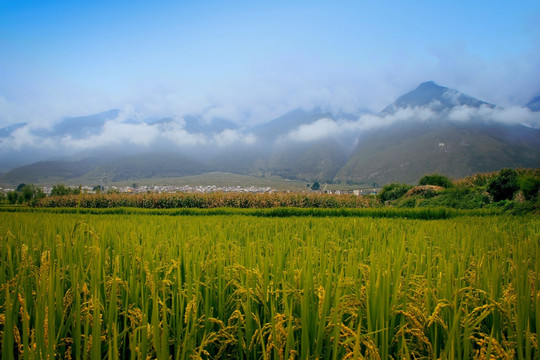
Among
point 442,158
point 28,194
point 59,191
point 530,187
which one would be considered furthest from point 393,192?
point 442,158

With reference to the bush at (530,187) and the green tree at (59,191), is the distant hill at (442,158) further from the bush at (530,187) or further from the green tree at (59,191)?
the green tree at (59,191)

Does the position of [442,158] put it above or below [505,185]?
above

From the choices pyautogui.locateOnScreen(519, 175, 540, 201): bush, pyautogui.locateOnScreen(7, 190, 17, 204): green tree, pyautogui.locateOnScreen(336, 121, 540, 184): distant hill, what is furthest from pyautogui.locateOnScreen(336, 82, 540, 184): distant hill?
pyautogui.locateOnScreen(7, 190, 17, 204): green tree

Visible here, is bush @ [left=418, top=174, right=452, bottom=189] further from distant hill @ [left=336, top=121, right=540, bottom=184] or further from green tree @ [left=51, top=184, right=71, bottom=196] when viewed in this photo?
distant hill @ [left=336, top=121, right=540, bottom=184]

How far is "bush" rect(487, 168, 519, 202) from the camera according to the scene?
1377 centimetres

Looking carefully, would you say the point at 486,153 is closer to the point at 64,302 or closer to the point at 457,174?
the point at 457,174

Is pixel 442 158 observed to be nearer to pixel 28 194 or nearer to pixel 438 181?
pixel 438 181

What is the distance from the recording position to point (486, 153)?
10912 cm

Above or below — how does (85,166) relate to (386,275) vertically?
above

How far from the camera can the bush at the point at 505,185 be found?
13766mm

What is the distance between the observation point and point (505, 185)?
1390cm

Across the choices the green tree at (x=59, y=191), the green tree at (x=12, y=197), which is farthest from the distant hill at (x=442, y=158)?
the green tree at (x=12, y=197)

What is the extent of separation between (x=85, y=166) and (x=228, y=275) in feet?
669

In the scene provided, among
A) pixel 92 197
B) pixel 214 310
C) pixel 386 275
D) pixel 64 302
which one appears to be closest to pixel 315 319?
pixel 386 275
